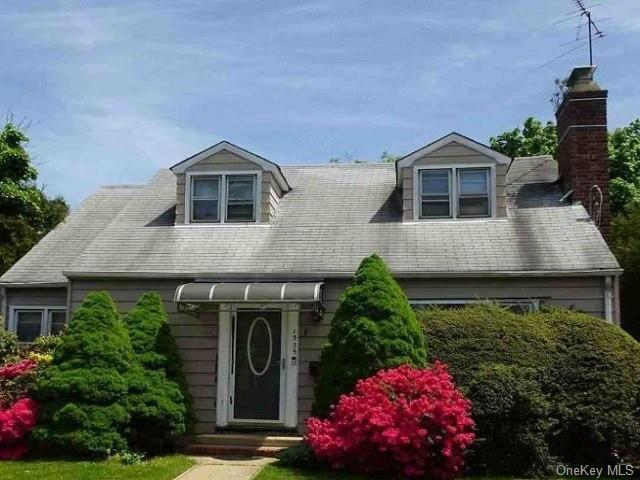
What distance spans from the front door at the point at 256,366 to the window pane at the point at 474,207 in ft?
14.5

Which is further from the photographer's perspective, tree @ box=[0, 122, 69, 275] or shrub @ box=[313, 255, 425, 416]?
tree @ box=[0, 122, 69, 275]

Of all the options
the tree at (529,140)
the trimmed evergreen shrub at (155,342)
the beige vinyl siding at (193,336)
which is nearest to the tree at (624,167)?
the tree at (529,140)

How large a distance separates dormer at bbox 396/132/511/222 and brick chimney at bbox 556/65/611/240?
1.66 meters

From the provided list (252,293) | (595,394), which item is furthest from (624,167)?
(252,293)

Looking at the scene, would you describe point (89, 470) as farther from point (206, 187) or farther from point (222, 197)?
point (206, 187)

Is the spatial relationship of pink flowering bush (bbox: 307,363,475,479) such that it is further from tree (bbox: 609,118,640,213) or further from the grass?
tree (bbox: 609,118,640,213)

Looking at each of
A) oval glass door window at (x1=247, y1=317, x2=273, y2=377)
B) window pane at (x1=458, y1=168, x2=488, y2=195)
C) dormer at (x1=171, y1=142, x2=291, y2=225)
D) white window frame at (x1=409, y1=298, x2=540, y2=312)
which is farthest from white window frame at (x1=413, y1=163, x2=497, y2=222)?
oval glass door window at (x1=247, y1=317, x2=273, y2=377)

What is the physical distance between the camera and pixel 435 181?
14.5 meters

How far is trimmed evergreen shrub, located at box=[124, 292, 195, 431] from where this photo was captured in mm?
11766

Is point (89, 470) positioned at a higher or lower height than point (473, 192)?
lower

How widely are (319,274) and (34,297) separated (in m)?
7.05

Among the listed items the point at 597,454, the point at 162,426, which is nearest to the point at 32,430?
the point at 162,426

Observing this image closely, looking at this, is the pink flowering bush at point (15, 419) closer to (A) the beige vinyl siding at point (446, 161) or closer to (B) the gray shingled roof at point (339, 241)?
(B) the gray shingled roof at point (339, 241)

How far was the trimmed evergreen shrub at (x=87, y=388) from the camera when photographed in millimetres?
10508
